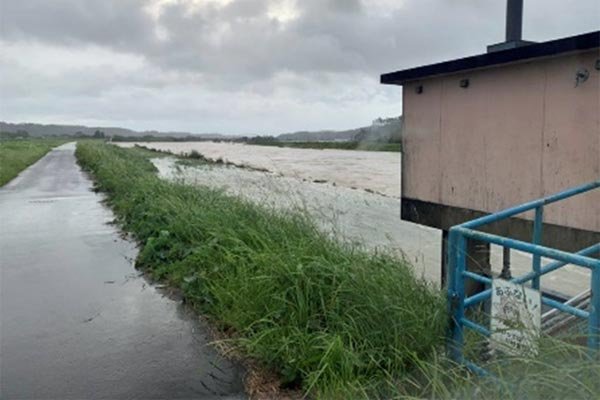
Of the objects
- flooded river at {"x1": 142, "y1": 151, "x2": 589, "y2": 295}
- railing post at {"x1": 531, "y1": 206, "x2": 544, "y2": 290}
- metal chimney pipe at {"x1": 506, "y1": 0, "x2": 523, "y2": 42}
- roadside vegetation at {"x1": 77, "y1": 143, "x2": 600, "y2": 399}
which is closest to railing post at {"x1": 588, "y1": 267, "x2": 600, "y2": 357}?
roadside vegetation at {"x1": 77, "y1": 143, "x2": 600, "y2": 399}

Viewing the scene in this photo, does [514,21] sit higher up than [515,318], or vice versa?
[514,21]

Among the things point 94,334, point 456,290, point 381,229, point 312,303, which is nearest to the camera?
point 456,290

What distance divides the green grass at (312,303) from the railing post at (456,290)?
0.12 m

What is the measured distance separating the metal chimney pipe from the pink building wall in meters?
0.68

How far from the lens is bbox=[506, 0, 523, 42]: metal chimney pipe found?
19.2 ft

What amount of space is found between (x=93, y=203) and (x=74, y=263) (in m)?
7.10

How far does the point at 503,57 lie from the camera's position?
5219mm

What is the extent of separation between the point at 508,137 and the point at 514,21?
1.57 m

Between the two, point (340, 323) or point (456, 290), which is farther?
point (340, 323)

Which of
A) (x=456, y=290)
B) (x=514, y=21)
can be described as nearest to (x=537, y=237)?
(x=456, y=290)

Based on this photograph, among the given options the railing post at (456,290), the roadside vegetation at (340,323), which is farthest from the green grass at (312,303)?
the railing post at (456,290)

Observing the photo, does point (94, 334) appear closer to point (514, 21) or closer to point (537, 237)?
point (537, 237)

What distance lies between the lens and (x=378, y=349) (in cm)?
354

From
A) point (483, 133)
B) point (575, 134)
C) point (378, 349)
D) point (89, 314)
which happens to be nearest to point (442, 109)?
point (483, 133)
